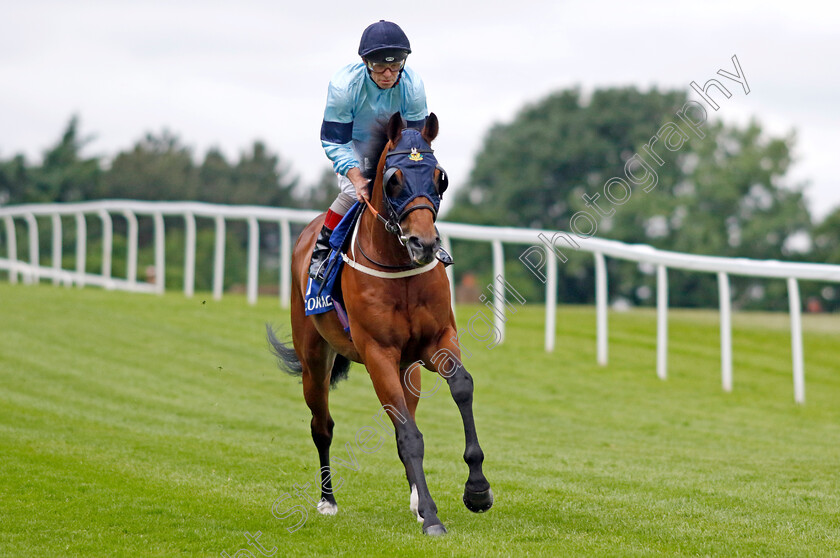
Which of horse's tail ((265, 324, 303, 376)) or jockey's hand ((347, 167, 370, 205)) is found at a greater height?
jockey's hand ((347, 167, 370, 205))

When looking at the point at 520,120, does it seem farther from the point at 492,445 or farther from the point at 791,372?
the point at 492,445

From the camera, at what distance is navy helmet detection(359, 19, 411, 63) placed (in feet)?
18.4

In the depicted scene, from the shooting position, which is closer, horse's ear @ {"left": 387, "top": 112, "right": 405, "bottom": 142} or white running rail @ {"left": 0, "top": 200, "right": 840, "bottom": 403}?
horse's ear @ {"left": 387, "top": 112, "right": 405, "bottom": 142}

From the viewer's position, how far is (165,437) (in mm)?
8359

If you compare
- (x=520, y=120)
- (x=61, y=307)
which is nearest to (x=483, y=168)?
(x=520, y=120)

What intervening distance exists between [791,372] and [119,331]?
339 inches

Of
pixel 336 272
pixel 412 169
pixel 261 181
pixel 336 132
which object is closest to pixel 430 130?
pixel 412 169

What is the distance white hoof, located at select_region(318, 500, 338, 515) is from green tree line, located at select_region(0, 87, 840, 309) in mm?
29309

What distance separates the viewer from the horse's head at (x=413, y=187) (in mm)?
4875

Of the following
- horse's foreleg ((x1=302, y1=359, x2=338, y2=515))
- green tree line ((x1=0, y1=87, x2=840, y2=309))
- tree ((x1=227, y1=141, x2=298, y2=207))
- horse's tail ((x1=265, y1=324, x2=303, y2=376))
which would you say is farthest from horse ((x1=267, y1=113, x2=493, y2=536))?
tree ((x1=227, y1=141, x2=298, y2=207))

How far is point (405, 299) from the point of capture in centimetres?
536

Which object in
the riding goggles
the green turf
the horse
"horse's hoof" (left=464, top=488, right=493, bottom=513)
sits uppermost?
the riding goggles

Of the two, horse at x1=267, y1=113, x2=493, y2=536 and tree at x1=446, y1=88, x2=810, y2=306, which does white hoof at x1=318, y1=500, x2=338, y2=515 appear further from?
tree at x1=446, y1=88, x2=810, y2=306

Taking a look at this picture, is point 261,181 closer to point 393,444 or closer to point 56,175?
point 56,175
